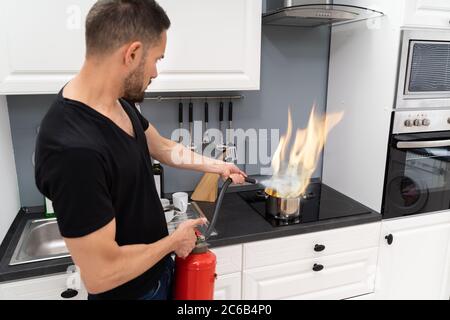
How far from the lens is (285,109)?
2.13 m

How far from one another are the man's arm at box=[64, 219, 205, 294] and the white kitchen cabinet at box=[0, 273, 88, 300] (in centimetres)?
47

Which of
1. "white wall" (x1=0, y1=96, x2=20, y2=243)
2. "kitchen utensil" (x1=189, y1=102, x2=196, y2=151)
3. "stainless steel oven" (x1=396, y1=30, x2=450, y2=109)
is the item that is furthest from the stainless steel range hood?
"white wall" (x1=0, y1=96, x2=20, y2=243)

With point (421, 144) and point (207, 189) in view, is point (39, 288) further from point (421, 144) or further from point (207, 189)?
point (421, 144)

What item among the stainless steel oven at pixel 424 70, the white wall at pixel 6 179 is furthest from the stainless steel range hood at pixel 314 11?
the white wall at pixel 6 179

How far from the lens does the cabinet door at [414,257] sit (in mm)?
Result: 1821

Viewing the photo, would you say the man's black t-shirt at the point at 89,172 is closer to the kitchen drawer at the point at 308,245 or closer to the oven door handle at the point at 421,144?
the kitchen drawer at the point at 308,245

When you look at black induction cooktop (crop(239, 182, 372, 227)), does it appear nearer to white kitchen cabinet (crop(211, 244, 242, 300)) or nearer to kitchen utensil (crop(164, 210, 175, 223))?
white kitchen cabinet (crop(211, 244, 242, 300))

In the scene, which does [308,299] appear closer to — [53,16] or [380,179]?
[380,179]

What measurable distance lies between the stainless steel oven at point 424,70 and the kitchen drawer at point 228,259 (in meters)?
0.99

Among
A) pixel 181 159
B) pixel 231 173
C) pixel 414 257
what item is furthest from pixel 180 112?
pixel 414 257

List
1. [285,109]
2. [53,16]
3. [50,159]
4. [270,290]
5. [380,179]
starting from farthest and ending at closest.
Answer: [285,109] → [380,179] → [270,290] → [53,16] → [50,159]

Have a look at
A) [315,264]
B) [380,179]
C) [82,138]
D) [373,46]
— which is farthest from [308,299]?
[82,138]

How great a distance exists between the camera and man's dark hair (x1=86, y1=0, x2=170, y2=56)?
2.84ft

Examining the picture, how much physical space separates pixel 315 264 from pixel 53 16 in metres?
1.51
